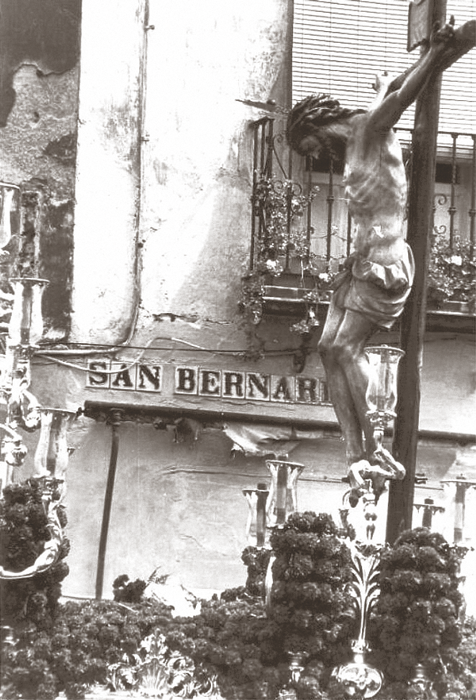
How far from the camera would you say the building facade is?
13.8 metres

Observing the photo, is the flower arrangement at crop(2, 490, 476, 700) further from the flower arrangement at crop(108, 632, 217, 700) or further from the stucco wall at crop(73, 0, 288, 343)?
the stucco wall at crop(73, 0, 288, 343)

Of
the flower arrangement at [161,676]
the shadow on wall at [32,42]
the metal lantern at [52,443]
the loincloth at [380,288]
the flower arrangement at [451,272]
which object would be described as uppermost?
the shadow on wall at [32,42]

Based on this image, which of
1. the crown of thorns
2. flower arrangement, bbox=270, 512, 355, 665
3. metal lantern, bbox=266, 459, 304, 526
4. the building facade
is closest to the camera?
flower arrangement, bbox=270, 512, 355, 665

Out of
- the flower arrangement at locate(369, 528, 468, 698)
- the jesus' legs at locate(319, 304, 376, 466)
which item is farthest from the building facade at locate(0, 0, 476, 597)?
the flower arrangement at locate(369, 528, 468, 698)

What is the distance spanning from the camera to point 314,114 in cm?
1229

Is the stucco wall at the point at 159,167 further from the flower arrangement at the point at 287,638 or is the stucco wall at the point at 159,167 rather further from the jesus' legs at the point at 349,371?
the flower arrangement at the point at 287,638

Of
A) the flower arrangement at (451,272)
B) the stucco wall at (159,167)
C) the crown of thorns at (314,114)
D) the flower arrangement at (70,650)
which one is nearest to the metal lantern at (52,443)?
the flower arrangement at (70,650)

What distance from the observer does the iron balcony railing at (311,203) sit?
13.9 meters

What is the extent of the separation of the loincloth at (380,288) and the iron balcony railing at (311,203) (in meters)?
1.74

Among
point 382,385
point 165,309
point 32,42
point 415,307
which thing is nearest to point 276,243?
point 165,309

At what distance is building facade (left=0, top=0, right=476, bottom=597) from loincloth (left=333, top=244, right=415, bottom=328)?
A: 5.89ft

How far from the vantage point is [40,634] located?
1100 centimetres

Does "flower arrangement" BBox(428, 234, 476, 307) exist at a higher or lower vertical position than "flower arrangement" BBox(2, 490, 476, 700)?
higher

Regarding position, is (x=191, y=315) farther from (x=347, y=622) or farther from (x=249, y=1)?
(x=347, y=622)
